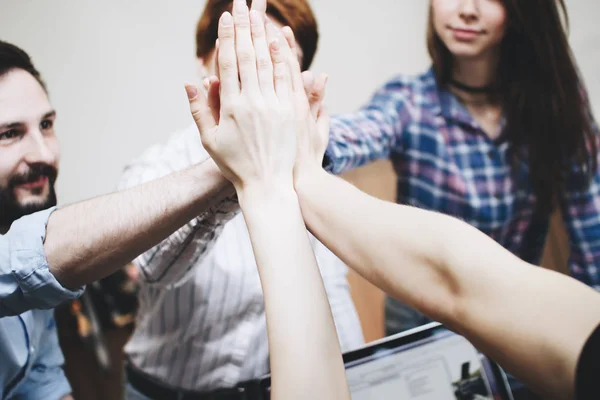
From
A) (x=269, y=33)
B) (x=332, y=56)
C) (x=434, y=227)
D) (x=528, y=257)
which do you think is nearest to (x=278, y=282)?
(x=434, y=227)

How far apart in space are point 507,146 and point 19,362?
41.6 inches

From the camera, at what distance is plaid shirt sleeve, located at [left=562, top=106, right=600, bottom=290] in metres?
0.99

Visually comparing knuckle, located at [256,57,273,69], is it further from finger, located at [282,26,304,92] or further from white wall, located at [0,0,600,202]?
white wall, located at [0,0,600,202]

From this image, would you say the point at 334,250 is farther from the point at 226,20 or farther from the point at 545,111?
the point at 545,111

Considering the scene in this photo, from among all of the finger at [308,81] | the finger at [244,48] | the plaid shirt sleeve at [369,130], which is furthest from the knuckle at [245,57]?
the plaid shirt sleeve at [369,130]

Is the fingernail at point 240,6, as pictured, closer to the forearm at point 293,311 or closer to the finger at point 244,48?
the finger at point 244,48

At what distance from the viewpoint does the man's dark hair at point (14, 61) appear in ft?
2.10

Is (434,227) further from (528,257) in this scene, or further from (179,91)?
(528,257)

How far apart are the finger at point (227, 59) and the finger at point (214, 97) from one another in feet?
0.09

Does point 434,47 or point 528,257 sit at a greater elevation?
point 434,47

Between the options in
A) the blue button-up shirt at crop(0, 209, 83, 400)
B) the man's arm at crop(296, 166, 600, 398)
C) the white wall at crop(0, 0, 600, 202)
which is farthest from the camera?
the white wall at crop(0, 0, 600, 202)

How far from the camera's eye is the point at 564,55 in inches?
37.2

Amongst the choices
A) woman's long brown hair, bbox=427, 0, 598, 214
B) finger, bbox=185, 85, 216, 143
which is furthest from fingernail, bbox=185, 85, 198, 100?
woman's long brown hair, bbox=427, 0, 598, 214

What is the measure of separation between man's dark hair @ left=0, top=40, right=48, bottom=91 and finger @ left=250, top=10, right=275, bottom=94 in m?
0.38
